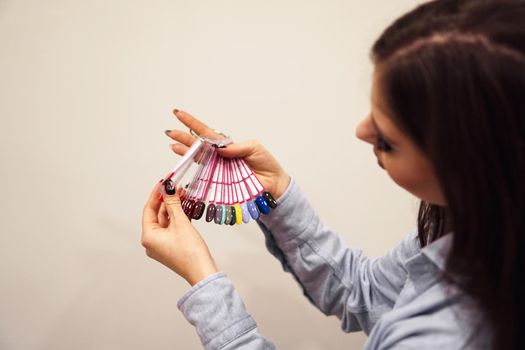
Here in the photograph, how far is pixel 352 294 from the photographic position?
1.79 ft

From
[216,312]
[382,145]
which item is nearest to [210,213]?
[216,312]

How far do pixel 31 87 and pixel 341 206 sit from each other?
555mm

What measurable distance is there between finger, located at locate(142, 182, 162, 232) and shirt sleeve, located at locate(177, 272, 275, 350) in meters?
0.09

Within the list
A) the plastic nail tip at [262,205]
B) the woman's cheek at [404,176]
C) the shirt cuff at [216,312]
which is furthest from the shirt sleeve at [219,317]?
the woman's cheek at [404,176]

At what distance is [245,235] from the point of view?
0.69 meters

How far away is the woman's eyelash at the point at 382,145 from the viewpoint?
36 cm

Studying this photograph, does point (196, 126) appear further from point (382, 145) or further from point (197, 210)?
point (382, 145)

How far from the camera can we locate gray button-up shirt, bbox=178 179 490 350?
1.15 ft

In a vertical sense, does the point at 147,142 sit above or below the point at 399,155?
above

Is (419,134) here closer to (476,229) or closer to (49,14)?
(476,229)

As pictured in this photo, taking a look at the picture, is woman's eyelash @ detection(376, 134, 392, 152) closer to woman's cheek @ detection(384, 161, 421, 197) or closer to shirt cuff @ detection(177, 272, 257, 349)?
woman's cheek @ detection(384, 161, 421, 197)

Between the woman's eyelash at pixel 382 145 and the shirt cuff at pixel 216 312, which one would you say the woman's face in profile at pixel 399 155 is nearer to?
the woman's eyelash at pixel 382 145

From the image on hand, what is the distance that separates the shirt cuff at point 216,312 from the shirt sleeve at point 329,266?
0.45 feet

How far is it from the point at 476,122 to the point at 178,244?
313 millimetres
